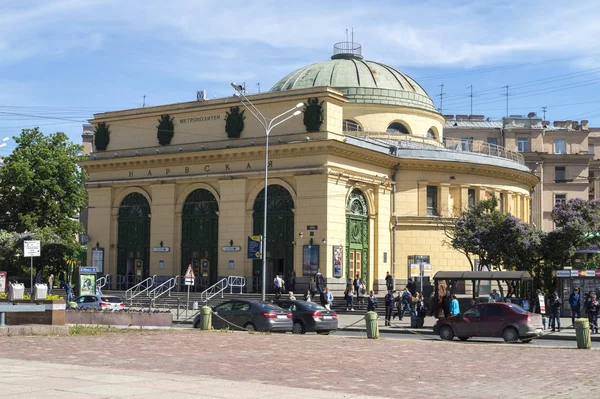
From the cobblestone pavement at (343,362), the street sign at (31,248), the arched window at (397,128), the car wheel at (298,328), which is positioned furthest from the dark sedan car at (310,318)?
the arched window at (397,128)

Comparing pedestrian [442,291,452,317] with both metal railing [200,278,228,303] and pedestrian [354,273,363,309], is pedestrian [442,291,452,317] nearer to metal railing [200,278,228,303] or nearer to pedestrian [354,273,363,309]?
pedestrian [354,273,363,309]

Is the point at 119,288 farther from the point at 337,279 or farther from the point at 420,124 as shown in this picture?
the point at 420,124

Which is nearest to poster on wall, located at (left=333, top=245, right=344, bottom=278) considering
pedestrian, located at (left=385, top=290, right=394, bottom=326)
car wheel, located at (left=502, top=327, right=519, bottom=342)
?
pedestrian, located at (left=385, top=290, right=394, bottom=326)

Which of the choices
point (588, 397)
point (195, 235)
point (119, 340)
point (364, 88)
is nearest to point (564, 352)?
point (588, 397)

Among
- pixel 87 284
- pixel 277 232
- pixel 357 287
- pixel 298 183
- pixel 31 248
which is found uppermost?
pixel 298 183

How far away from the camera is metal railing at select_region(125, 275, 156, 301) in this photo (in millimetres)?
52134

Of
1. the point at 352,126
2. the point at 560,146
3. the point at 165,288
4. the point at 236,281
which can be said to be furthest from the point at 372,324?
the point at 560,146

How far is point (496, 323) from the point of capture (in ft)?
95.5

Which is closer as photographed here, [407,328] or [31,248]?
[407,328]

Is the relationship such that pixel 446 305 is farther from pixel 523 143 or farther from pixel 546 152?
pixel 523 143

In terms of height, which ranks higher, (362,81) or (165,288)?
(362,81)

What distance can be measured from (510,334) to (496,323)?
1.97ft

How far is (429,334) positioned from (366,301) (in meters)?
14.5

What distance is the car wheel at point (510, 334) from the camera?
1129 inches
